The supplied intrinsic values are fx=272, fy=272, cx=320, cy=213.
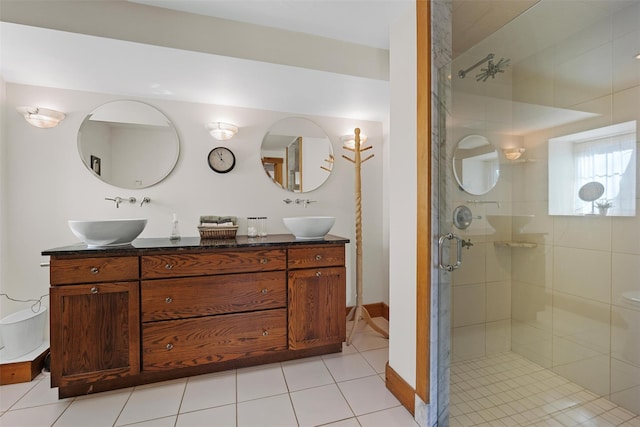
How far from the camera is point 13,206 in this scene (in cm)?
211

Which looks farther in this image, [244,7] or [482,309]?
[482,309]

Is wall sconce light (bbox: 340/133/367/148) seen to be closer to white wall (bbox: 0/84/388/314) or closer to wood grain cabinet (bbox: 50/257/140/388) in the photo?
white wall (bbox: 0/84/388/314)

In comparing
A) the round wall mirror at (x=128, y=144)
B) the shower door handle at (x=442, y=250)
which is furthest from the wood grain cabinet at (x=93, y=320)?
the shower door handle at (x=442, y=250)

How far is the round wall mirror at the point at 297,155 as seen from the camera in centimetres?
272

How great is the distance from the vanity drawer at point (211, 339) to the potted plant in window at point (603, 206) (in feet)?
6.82

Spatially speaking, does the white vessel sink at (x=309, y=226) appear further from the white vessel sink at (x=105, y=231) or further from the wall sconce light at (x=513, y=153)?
the wall sconce light at (x=513, y=153)

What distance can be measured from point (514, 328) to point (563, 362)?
0.94 ft

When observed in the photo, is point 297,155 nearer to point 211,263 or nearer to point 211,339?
point 211,263

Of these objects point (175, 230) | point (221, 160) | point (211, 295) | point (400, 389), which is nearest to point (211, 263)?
point (211, 295)

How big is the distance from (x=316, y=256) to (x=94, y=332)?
59.8 inches

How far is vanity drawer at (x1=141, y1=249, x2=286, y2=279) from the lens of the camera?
183cm

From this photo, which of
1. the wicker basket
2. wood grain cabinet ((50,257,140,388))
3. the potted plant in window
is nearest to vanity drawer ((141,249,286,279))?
wood grain cabinet ((50,257,140,388))

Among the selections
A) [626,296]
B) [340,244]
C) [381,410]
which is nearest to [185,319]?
[340,244]

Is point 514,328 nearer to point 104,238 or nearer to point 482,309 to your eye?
point 482,309
